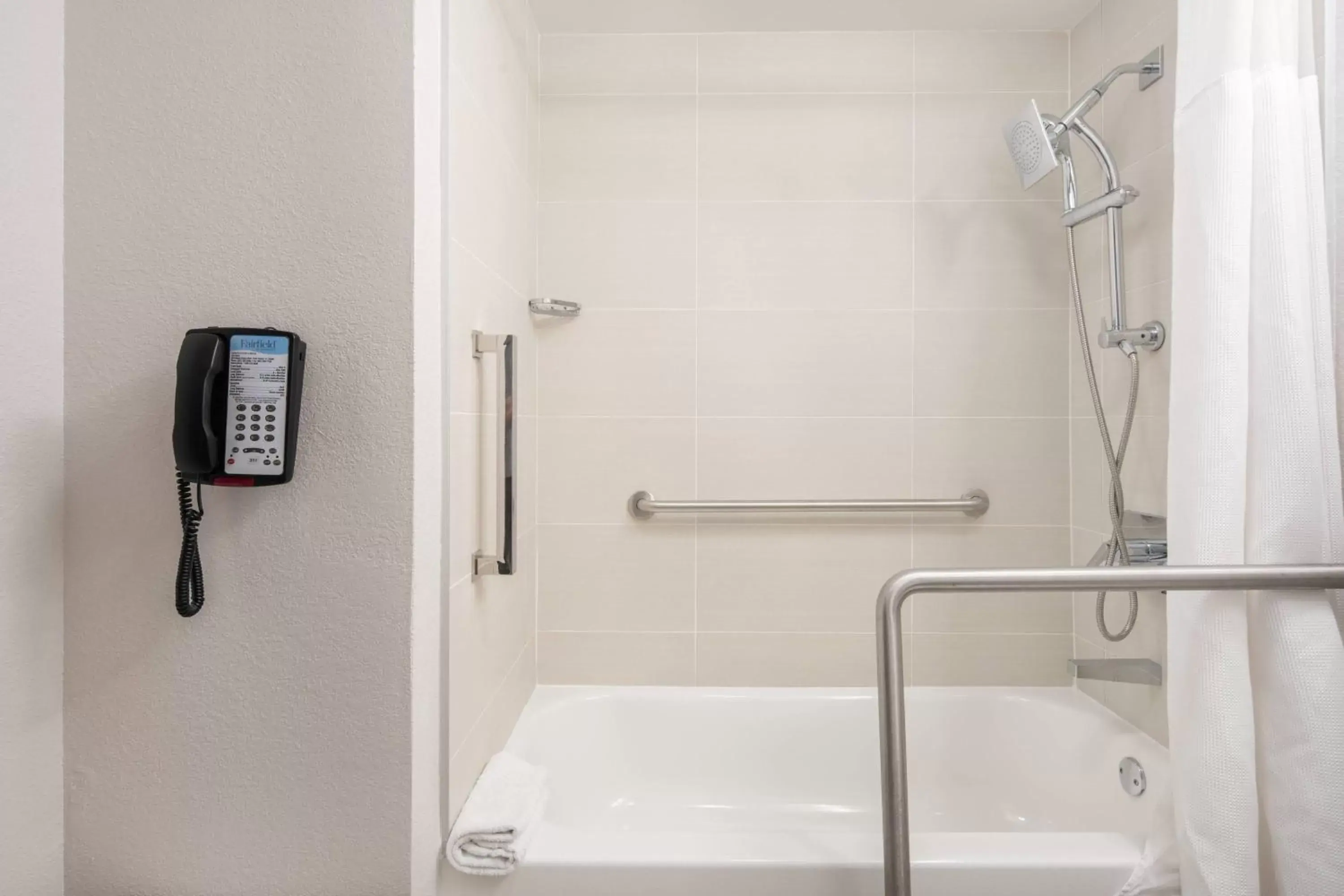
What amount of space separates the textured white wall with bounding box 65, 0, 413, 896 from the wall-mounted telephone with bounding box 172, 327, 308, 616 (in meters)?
0.07

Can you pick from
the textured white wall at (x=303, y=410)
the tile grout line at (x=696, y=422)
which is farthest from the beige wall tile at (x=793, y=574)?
the textured white wall at (x=303, y=410)

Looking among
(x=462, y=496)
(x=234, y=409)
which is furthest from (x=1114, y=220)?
(x=234, y=409)

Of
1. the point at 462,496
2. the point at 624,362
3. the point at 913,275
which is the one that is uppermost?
the point at 913,275

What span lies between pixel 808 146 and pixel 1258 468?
4.20 feet

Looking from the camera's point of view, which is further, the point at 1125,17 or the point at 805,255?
the point at 805,255

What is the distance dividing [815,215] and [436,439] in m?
1.24

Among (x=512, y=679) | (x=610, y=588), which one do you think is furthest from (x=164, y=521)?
(x=610, y=588)

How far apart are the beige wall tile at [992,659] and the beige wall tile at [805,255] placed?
93 cm

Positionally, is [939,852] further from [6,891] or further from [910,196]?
[910,196]

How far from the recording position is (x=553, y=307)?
175 centimetres

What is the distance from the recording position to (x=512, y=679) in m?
1.59

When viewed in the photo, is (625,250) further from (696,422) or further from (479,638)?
(479,638)

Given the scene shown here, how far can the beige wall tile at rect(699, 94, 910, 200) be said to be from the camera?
182 centimetres

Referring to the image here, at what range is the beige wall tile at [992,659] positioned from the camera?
184 cm
